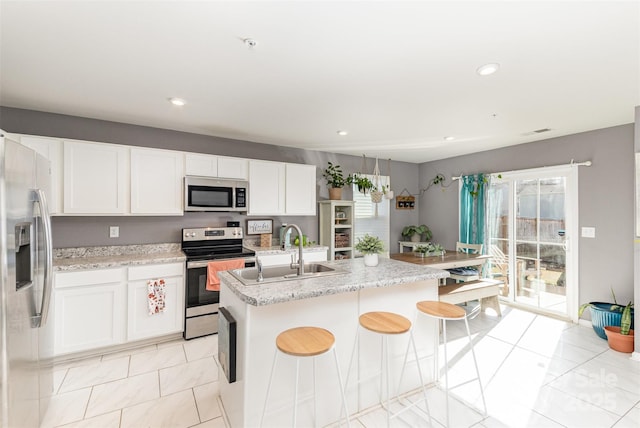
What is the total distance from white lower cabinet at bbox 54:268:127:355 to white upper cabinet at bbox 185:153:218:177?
52.2 inches

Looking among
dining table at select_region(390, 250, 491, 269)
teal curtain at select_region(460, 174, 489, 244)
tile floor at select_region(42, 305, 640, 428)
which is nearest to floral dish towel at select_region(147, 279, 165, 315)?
tile floor at select_region(42, 305, 640, 428)

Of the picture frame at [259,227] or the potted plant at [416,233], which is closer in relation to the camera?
the picture frame at [259,227]

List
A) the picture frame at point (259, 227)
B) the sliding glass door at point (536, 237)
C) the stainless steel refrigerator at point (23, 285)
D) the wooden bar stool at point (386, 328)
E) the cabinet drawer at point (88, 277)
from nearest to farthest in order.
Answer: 1. the stainless steel refrigerator at point (23, 285)
2. the wooden bar stool at point (386, 328)
3. the cabinet drawer at point (88, 277)
4. the sliding glass door at point (536, 237)
5. the picture frame at point (259, 227)

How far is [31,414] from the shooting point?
1.76 metres

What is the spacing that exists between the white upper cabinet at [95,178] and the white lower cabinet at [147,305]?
2.48 ft

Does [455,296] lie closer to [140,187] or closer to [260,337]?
[260,337]

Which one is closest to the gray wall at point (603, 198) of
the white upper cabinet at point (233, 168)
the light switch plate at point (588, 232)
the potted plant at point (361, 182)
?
the light switch plate at point (588, 232)

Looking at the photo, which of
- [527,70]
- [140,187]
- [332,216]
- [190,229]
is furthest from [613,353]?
[140,187]

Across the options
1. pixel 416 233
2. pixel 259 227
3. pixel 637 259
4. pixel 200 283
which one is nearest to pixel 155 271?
pixel 200 283

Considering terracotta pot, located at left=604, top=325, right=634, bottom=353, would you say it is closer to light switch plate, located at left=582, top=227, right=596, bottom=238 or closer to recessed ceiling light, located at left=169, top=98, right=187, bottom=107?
light switch plate, located at left=582, top=227, right=596, bottom=238

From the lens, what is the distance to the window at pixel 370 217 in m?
5.25

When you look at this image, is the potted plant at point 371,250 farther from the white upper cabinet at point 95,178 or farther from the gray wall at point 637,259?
the white upper cabinet at point 95,178

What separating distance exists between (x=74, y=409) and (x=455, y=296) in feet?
11.7

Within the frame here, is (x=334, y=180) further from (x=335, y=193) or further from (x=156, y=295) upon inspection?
(x=156, y=295)
